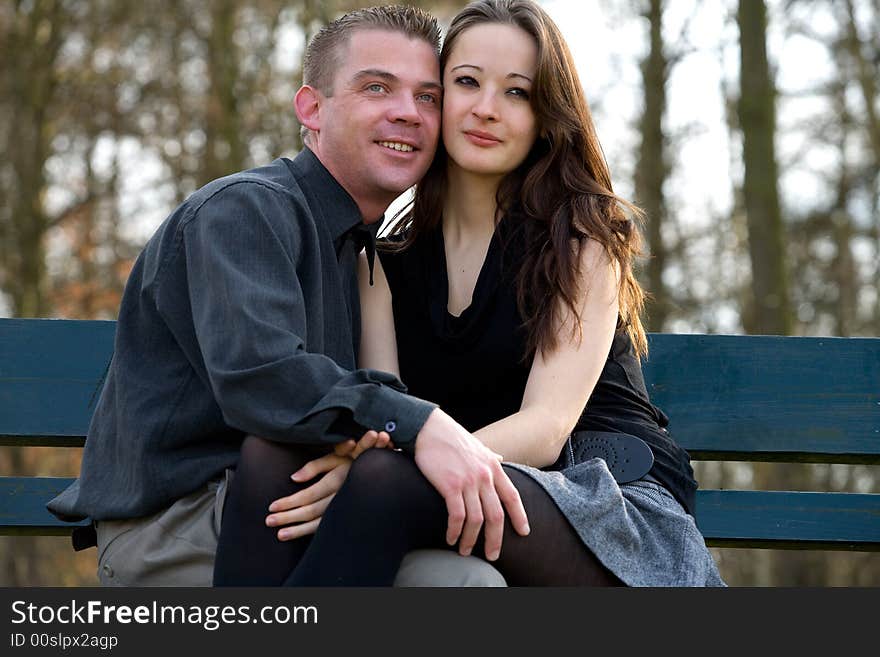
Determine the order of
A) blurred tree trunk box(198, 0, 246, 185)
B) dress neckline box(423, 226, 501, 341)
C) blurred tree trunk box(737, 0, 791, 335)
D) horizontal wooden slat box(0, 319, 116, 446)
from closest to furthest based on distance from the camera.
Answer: dress neckline box(423, 226, 501, 341), horizontal wooden slat box(0, 319, 116, 446), blurred tree trunk box(737, 0, 791, 335), blurred tree trunk box(198, 0, 246, 185)

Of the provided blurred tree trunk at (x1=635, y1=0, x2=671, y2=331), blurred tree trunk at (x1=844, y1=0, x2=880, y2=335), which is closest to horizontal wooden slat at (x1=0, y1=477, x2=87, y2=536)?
blurred tree trunk at (x1=635, y1=0, x2=671, y2=331)

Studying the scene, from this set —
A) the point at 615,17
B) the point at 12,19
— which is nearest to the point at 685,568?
the point at 615,17

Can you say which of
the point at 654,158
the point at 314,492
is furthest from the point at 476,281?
the point at 654,158

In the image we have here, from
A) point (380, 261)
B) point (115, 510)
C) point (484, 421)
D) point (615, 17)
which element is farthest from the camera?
point (615, 17)

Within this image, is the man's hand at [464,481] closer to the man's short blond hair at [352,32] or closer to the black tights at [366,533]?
the black tights at [366,533]

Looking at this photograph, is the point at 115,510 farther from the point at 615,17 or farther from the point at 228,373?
the point at 615,17

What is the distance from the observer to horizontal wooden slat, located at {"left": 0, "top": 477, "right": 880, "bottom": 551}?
3.55m

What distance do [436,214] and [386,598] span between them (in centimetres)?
135

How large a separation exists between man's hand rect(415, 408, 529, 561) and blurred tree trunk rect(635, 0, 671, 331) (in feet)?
23.2

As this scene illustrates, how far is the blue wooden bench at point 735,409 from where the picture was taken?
3.50 metres

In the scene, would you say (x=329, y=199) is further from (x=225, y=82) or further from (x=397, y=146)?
(x=225, y=82)

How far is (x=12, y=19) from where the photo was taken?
10.3 meters

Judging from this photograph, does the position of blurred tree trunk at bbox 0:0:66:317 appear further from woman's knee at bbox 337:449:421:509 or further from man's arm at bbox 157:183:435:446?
woman's knee at bbox 337:449:421:509

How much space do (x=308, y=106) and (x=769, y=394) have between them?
5.14 feet
